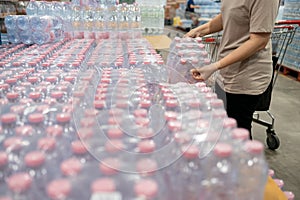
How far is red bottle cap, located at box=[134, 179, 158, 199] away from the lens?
647 mm

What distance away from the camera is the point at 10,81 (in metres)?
1.43

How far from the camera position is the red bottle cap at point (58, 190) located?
65cm

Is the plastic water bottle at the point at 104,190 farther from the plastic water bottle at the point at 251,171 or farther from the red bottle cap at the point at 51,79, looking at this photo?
the red bottle cap at the point at 51,79

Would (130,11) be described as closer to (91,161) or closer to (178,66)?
(178,66)

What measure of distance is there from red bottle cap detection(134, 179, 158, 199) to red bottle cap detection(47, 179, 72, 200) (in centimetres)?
15

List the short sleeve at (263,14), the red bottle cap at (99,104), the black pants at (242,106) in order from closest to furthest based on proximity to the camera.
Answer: the red bottle cap at (99,104) < the short sleeve at (263,14) < the black pants at (242,106)

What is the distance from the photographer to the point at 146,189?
2.14 feet

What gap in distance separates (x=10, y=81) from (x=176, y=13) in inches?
504

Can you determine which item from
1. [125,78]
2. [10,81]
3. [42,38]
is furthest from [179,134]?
[42,38]

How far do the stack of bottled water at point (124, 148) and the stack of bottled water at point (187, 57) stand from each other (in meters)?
0.65

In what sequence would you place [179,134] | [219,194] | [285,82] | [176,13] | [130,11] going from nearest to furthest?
[219,194]
[179,134]
[130,11]
[285,82]
[176,13]


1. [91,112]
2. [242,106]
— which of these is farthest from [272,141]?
[91,112]

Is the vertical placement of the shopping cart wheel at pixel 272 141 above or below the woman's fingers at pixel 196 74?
below

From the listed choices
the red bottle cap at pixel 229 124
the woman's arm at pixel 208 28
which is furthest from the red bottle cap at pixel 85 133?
the woman's arm at pixel 208 28
